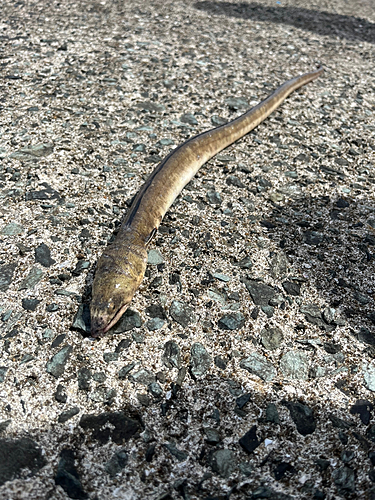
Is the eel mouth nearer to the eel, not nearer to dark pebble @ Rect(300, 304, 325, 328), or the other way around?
the eel

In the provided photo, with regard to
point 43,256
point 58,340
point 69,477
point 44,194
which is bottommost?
point 69,477

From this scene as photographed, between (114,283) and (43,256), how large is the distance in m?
0.63

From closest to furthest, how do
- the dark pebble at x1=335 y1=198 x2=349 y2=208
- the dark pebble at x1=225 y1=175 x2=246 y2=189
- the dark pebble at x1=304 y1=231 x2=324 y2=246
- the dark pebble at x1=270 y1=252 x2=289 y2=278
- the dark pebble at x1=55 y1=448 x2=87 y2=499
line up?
the dark pebble at x1=55 y1=448 x2=87 y2=499 → the dark pebble at x1=270 y1=252 x2=289 y2=278 → the dark pebble at x1=304 y1=231 x2=324 y2=246 → the dark pebble at x1=335 y1=198 x2=349 y2=208 → the dark pebble at x1=225 y1=175 x2=246 y2=189

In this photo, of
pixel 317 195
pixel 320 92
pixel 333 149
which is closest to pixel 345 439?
pixel 317 195

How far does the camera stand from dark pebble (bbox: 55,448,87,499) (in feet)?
5.91

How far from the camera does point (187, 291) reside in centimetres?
268

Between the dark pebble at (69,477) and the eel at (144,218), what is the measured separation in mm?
619

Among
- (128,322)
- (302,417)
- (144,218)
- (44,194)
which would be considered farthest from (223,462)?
(44,194)

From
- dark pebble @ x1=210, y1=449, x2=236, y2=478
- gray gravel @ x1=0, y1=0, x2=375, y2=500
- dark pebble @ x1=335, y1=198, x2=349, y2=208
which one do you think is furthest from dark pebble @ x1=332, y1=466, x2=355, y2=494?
dark pebble @ x1=335, y1=198, x2=349, y2=208

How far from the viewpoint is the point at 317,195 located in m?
3.56

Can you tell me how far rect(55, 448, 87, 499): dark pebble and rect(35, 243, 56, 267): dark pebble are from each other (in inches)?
47.5

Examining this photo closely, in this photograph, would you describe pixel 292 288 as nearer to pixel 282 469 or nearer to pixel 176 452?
pixel 282 469

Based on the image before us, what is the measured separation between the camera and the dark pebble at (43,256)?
272 cm

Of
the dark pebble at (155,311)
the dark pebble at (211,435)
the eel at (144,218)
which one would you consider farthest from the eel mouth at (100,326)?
the dark pebble at (211,435)
